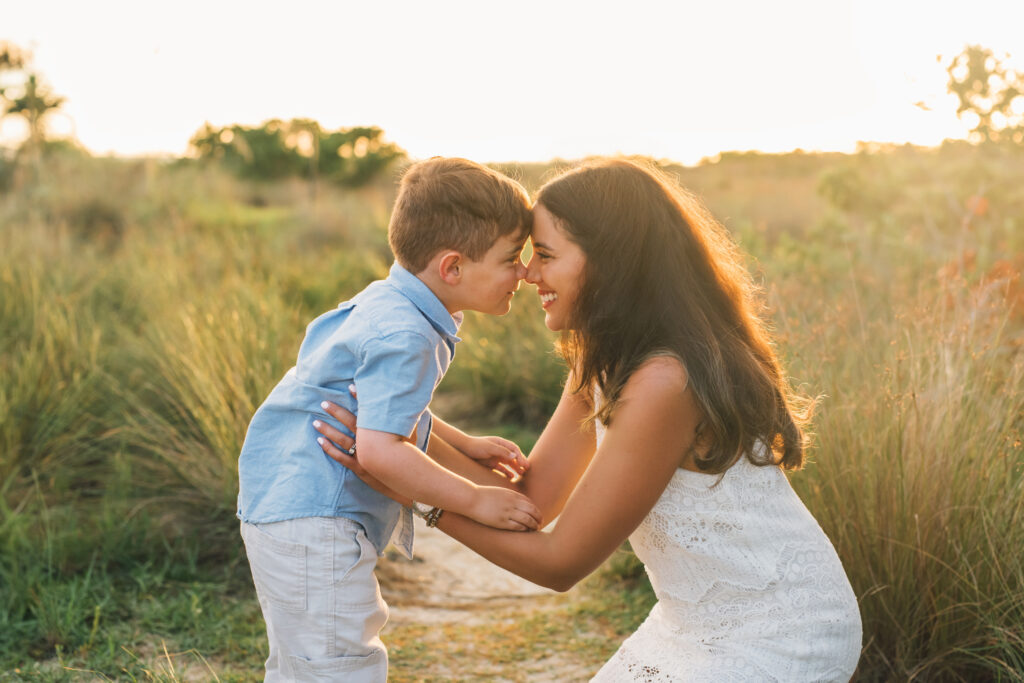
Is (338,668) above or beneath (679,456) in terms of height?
beneath

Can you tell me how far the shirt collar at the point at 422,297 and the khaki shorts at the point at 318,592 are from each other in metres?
0.55

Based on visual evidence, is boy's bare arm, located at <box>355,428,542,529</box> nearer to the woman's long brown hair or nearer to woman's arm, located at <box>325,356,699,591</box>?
woman's arm, located at <box>325,356,699,591</box>

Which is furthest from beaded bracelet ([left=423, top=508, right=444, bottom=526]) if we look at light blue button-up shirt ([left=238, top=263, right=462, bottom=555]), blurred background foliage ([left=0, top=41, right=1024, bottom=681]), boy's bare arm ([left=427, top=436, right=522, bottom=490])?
blurred background foliage ([left=0, top=41, right=1024, bottom=681])

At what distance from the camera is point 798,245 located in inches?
277

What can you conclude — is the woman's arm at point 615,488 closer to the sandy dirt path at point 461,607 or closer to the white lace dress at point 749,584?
the white lace dress at point 749,584

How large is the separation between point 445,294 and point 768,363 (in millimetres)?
846

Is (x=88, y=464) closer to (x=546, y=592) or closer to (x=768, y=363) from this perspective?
(x=546, y=592)

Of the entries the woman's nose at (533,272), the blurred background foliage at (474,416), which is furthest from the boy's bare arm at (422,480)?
the blurred background foliage at (474,416)

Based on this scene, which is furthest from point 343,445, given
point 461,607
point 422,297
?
point 461,607

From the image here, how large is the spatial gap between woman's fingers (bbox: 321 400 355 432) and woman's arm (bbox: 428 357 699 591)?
40 centimetres

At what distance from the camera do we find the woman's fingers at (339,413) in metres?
2.28

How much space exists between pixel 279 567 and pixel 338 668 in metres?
0.29

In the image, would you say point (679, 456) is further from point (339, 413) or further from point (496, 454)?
point (339, 413)

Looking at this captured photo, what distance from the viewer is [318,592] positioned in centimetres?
227
